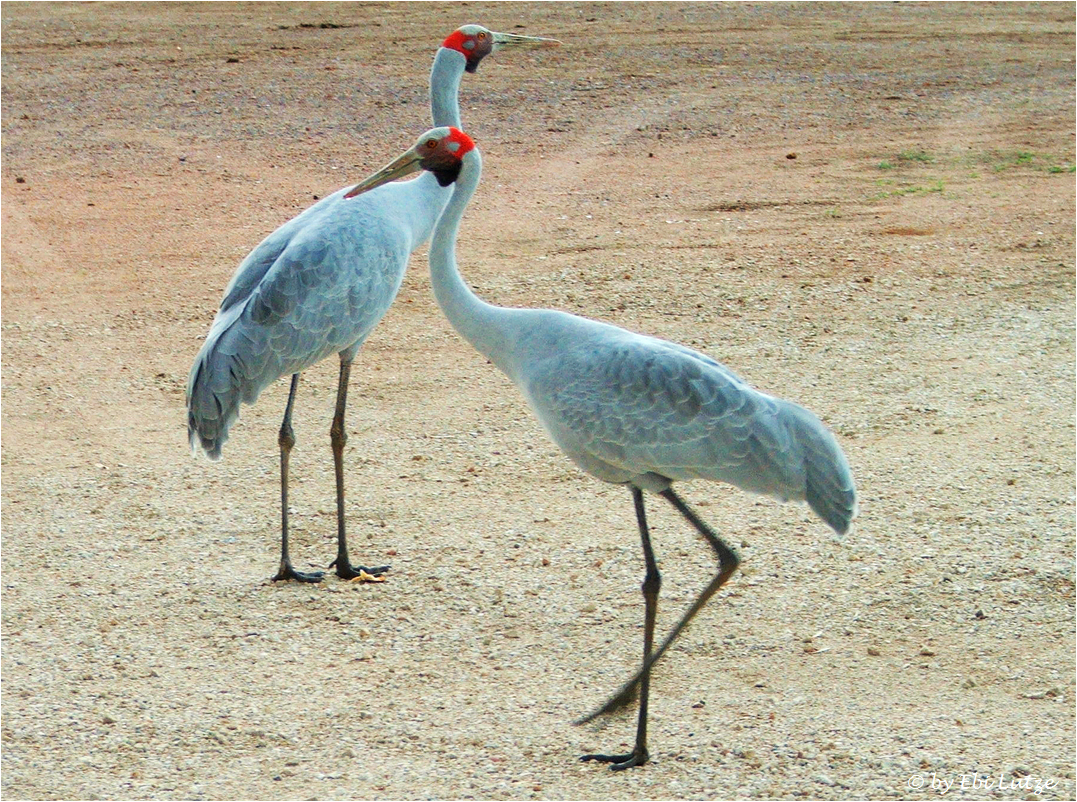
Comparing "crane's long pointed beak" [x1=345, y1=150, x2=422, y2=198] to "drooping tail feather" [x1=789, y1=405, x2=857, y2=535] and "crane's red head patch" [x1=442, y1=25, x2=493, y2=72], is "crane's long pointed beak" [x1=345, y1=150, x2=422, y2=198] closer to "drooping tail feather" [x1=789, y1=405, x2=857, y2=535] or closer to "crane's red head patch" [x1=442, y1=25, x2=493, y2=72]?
"drooping tail feather" [x1=789, y1=405, x2=857, y2=535]

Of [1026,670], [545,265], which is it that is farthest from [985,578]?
[545,265]

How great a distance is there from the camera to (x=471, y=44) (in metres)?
7.31

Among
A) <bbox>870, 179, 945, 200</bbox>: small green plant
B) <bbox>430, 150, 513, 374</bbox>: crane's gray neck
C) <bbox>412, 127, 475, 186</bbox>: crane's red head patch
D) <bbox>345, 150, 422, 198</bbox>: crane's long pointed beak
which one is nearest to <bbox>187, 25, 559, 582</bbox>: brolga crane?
<bbox>345, 150, 422, 198</bbox>: crane's long pointed beak

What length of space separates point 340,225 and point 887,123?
8.82 meters

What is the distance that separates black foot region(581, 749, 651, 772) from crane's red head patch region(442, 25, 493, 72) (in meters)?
4.07

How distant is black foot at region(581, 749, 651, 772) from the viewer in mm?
4406

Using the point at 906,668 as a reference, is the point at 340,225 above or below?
above

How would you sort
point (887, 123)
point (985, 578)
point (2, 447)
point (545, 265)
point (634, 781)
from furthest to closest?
point (887, 123) < point (545, 265) < point (2, 447) < point (985, 578) < point (634, 781)

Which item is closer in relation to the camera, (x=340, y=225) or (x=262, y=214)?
(x=340, y=225)

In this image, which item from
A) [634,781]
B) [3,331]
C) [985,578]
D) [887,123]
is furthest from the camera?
[887,123]

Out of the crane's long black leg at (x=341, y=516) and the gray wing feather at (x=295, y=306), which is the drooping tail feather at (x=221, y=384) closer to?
the gray wing feather at (x=295, y=306)

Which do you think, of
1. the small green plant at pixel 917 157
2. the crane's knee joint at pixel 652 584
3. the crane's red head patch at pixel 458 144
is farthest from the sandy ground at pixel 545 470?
the crane's red head patch at pixel 458 144

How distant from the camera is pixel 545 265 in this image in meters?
9.73

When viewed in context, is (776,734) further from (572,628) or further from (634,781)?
(572,628)
